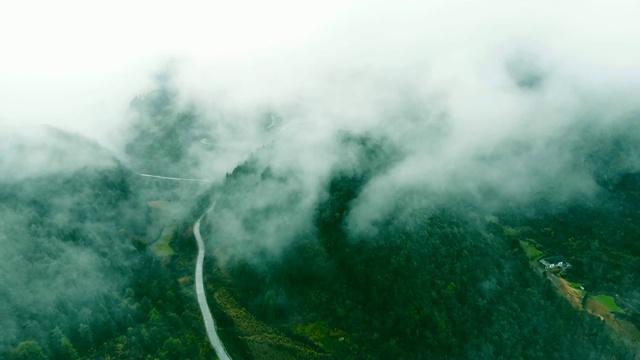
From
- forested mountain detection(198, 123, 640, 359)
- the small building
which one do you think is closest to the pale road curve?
forested mountain detection(198, 123, 640, 359)

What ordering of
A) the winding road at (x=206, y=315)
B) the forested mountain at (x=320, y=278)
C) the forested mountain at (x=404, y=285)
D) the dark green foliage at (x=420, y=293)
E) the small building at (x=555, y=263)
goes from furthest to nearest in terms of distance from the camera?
the small building at (x=555, y=263), the forested mountain at (x=404, y=285), the winding road at (x=206, y=315), the dark green foliage at (x=420, y=293), the forested mountain at (x=320, y=278)

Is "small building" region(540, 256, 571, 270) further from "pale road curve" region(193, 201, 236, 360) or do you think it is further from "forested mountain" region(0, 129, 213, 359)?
"forested mountain" region(0, 129, 213, 359)

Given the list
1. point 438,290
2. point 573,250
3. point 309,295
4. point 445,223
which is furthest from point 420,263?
point 573,250

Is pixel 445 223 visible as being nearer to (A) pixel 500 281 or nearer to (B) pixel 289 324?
(A) pixel 500 281

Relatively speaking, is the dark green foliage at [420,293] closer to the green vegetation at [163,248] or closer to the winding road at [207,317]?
the winding road at [207,317]

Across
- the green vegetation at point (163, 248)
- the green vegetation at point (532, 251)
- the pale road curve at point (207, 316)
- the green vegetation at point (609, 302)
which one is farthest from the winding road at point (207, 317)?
the green vegetation at point (609, 302)
